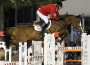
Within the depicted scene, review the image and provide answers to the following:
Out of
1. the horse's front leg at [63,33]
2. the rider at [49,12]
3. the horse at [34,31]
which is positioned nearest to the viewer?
the rider at [49,12]

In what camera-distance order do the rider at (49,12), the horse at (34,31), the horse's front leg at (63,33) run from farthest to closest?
the horse at (34,31) < the horse's front leg at (63,33) < the rider at (49,12)

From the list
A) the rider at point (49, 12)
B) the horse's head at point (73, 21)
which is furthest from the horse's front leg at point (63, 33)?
the rider at point (49, 12)

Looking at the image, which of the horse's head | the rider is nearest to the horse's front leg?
the horse's head

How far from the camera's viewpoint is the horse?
9.67 metres

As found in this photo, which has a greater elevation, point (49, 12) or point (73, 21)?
point (49, 12)

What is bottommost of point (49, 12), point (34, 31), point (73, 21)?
point (34, 31)

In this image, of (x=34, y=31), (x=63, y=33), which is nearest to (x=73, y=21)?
(x=63, y=33)

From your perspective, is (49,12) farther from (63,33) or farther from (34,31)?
(34,31)

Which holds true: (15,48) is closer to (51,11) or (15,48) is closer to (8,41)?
(8,41)

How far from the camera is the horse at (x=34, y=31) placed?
9672mm

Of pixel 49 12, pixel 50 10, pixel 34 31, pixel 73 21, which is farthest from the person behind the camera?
pixel 34 31

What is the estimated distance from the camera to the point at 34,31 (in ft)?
34.3

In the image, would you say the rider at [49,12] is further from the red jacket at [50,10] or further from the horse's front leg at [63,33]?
the horse's front leg at [63,33]

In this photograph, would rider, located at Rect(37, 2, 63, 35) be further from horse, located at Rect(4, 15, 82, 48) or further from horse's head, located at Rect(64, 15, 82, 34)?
horse's head, located at Rect(64, 15, 82, 34)
